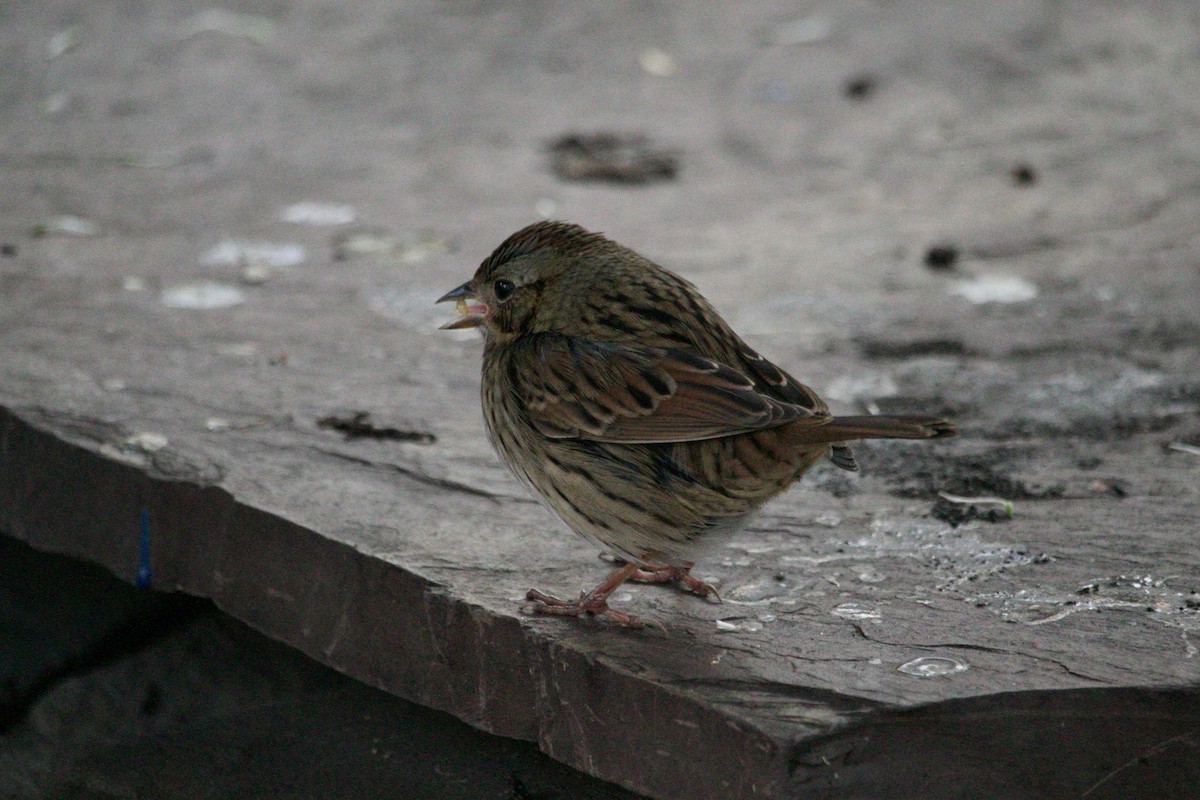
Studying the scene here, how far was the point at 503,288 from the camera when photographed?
4.11m

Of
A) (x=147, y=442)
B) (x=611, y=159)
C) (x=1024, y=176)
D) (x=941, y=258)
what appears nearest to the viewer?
(x=147, y=442)

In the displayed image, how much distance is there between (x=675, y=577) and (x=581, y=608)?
1.33 feet

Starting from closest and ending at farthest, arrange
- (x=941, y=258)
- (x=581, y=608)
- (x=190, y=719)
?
(x=581, y=608) < (x=190, y=719) < (x=941, y=258)

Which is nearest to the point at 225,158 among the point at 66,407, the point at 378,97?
the point at 378,97

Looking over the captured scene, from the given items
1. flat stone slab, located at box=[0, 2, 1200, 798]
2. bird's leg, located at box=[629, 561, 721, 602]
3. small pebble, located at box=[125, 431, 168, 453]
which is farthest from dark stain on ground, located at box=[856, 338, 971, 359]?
small pebble, located at box=[125, 431, 168, 453]

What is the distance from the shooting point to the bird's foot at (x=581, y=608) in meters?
3.65

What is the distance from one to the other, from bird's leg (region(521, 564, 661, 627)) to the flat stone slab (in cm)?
7

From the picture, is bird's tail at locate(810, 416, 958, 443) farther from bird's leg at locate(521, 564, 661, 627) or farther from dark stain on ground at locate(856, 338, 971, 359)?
dark stain on ground at locate(856, 338, 971, 359)

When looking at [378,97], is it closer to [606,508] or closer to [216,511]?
[216,511]

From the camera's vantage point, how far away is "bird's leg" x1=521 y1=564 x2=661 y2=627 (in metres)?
3.65

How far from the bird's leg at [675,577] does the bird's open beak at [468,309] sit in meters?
0.83

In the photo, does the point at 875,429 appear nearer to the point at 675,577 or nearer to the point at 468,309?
the point at 675,577

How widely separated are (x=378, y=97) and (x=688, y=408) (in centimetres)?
616

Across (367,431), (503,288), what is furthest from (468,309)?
(367,431)
